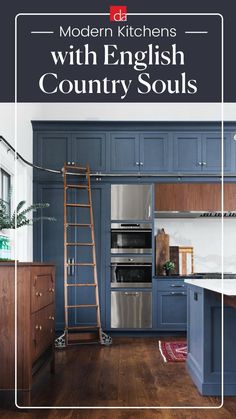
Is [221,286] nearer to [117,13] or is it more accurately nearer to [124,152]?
[117,13]

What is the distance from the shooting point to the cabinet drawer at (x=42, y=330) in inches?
138

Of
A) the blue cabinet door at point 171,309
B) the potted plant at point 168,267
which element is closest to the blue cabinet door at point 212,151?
the potted plant at point 168,267

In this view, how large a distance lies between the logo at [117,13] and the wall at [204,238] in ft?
13.6

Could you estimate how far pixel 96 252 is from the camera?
636 cm

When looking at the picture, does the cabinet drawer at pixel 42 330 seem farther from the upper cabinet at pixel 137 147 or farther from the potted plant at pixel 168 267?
the upper cabinet at pixel 137 147

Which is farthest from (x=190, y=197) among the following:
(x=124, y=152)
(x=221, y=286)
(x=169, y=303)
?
(x=221, y=286)

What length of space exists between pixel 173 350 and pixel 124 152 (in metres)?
2.40

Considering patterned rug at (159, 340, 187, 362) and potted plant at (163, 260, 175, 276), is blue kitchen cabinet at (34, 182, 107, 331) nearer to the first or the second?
potted plant at (163, 260, 175, 276)

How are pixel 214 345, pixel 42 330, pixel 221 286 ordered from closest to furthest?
pixel 221 286
pixel 214 345
pixel 42 330

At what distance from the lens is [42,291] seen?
387cm

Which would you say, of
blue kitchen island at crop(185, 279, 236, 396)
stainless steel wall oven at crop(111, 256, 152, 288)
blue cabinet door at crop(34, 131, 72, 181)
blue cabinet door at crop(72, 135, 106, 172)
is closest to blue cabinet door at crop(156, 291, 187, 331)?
stainless steel wall oven at crop(111, 256, 152, 288)

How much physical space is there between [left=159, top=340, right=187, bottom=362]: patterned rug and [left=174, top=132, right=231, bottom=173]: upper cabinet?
6.61 feet

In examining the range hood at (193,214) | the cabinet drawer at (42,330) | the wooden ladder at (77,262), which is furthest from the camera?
the range hood at (193,214)

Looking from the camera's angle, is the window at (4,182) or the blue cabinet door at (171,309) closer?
the window at (4,182)
